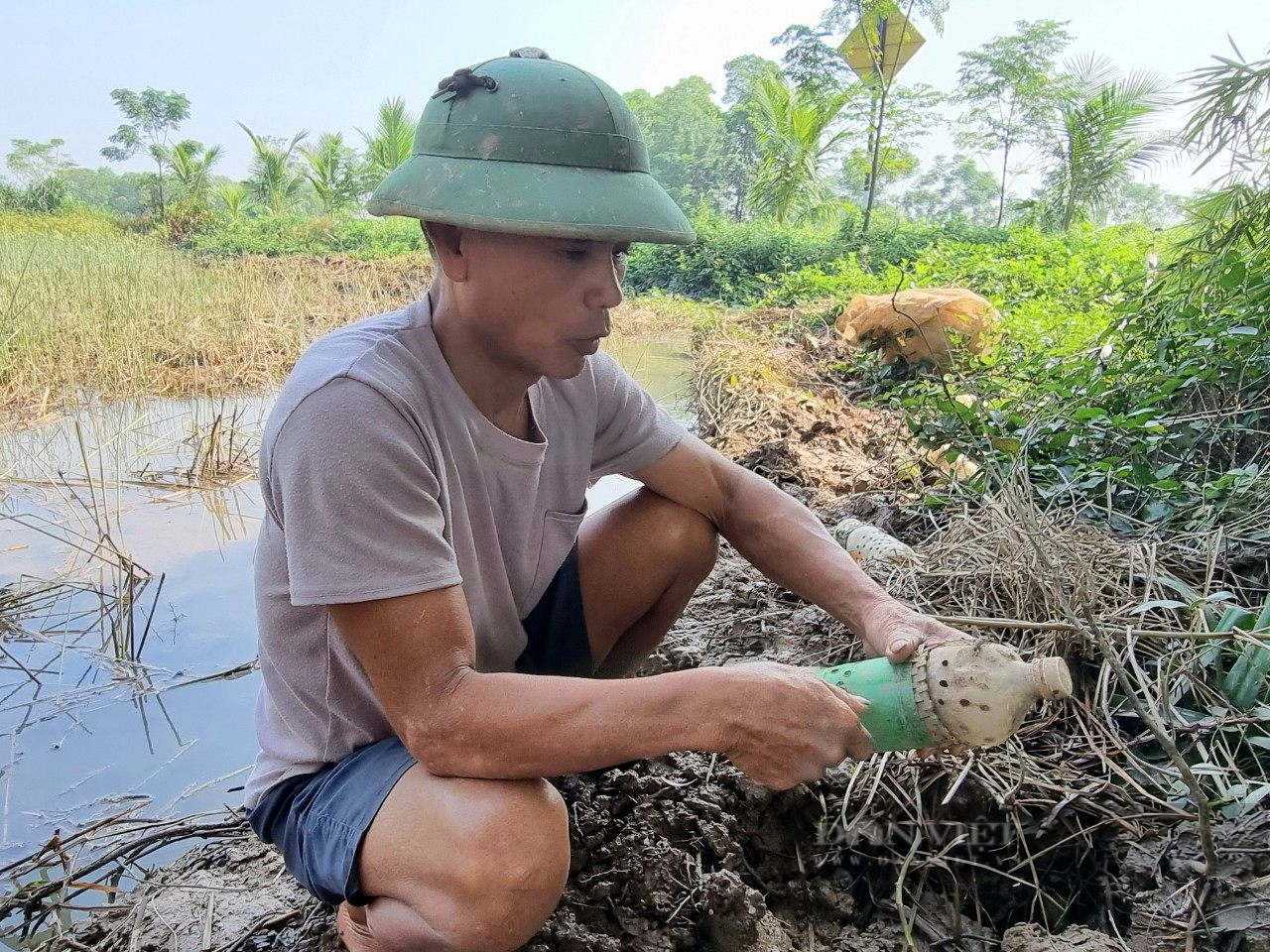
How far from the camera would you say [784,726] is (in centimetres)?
117

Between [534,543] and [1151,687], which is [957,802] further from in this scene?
[534,543]

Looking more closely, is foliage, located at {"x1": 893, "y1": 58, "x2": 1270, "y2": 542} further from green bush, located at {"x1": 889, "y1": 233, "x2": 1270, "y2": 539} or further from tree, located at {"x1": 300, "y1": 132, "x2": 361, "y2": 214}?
tree, located at {"x1": 300, "y1": 132, "x2": 361, "y2": 214}

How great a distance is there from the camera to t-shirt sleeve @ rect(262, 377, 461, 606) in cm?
108

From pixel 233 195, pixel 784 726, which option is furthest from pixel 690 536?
pixel 233 195

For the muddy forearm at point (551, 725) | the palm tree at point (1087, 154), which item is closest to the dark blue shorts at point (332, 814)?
the muddy forearm at point (551, 725)

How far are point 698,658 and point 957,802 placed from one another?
2.58 ft

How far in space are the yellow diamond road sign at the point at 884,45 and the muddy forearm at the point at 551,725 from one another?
1318 centimetres

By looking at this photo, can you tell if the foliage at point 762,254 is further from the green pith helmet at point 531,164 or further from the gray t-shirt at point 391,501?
the green pith helmet at point 531,164

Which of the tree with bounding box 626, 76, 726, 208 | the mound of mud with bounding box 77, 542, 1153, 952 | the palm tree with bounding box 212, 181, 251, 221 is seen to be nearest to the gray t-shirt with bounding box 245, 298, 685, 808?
the mound of mud with bounding box 77, 542, 1153, 952

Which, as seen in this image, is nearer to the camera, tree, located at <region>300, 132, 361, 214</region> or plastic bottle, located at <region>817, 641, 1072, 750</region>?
plastic bottle, located at <region>817, 641, 1072, 750</region>

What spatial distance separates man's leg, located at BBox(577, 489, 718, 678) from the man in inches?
13.5

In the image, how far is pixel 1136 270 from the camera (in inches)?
166

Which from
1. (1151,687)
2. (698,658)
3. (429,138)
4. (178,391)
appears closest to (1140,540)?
(1151,687)

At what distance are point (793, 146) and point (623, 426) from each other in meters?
13.3
